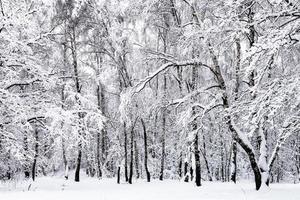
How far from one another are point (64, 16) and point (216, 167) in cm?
3037

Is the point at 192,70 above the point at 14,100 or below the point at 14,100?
above

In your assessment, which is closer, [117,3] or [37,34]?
[37,34]

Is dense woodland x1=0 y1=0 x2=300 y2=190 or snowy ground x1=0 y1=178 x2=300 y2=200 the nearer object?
dense woodland x1=0 y1=0 x2=300 y2=190

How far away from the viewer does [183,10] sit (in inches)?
661

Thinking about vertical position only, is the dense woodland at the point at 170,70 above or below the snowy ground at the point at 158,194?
above

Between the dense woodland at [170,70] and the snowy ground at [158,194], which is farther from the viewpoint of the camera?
the snowy ground at [158,194]

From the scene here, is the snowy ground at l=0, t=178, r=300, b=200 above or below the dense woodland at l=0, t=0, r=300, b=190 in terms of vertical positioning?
below

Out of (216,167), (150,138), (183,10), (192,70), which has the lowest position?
(216,167)

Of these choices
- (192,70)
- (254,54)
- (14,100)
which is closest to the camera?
(254,54)

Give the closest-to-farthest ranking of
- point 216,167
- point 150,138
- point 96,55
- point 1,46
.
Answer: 1. point 1,46
2. point 96,55
3. point 150,138
4. point 216,167

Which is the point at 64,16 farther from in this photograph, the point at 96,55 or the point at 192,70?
the point at 192,70

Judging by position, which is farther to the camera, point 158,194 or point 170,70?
point 170,70

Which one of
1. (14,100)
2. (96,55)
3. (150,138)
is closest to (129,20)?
(96,55)

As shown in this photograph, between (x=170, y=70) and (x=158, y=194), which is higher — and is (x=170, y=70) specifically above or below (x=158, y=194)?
above
